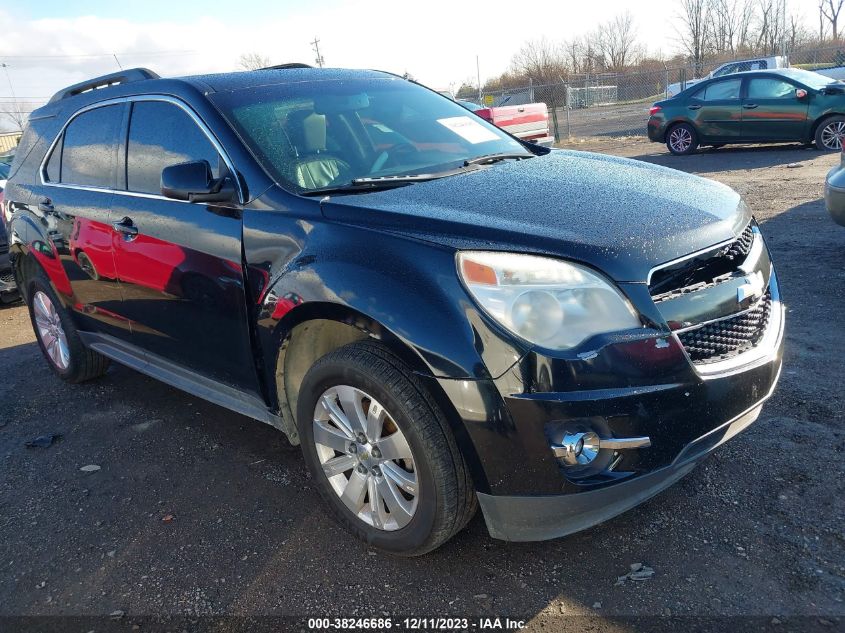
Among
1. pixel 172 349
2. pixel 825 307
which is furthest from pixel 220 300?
pixel 825 307

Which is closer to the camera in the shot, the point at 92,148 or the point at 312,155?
the point at 312,155

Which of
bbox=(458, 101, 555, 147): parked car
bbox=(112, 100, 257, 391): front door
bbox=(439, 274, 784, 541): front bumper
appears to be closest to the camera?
bbox=(439, 274, 784, 541): front bumper

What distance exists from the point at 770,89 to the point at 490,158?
1208 cm

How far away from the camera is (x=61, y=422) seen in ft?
14.4

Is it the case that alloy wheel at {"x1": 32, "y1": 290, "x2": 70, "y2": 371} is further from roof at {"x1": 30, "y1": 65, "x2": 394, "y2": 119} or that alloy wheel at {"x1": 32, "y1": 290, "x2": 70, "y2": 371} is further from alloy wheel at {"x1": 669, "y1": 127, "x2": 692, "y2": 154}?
alloy wheel at {"x1": 669, "y1": 127, "x2": 692, "y2": 154}

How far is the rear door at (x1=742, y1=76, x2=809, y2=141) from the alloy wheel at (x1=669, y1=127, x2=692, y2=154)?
3.73ft

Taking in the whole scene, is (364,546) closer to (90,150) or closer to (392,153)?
(392,153)

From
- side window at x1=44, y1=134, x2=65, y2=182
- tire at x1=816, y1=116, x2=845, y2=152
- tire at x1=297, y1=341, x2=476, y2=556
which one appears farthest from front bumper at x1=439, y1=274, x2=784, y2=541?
tire at x1=816, y1=116, x2=845, y2=152

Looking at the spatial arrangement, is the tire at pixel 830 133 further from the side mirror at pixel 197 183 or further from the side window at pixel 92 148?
the side mirror at pixel 197 183

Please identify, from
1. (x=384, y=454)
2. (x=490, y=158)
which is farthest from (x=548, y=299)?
(x=490, y=158)

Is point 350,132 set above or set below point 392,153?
above

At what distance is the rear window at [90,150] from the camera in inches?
153

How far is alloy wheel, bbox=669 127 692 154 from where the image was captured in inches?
572

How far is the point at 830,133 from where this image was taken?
12.8 m
